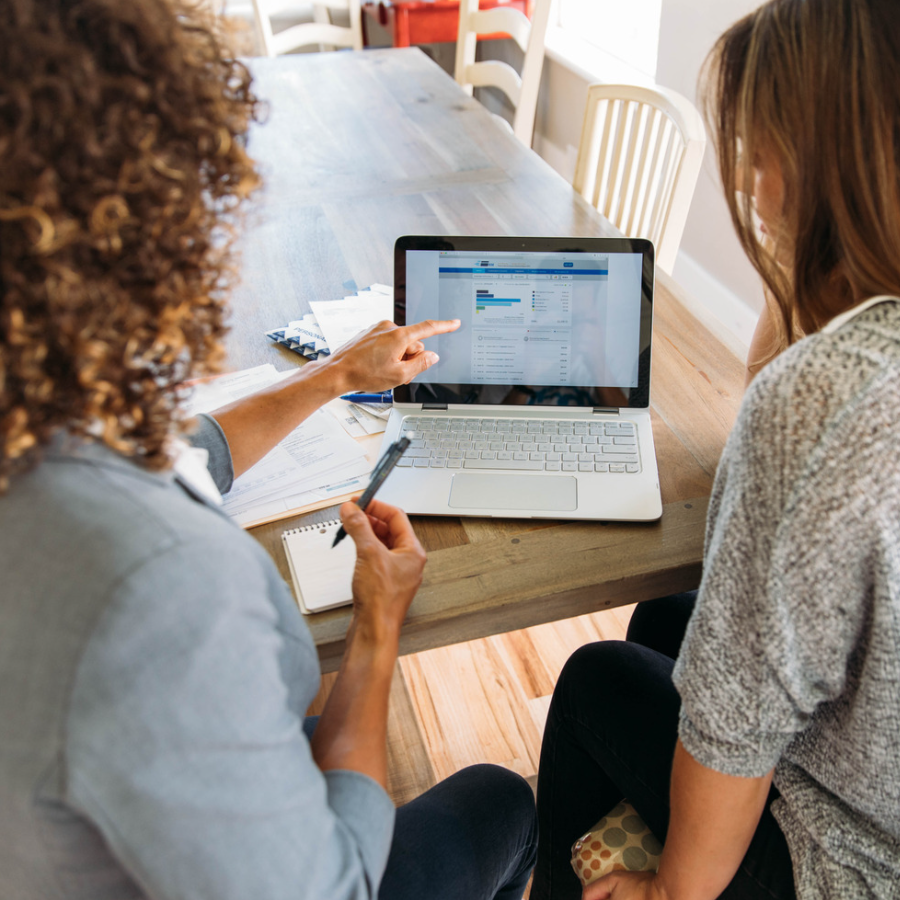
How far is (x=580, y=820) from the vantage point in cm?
98

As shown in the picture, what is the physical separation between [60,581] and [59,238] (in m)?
0.20

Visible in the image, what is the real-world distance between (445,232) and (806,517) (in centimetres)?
116

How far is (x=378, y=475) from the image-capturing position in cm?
85

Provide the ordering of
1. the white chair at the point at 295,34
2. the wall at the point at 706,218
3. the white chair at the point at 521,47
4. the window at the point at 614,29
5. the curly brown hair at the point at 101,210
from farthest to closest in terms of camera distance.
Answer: the window at the point at 614,29, the white chair at the point at 295,34, the wall at the point at 706,218, the white chair at the point at 521,47, the curly brown hair at the point at 101,210

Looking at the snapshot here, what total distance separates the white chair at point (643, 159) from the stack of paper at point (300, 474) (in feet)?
2.94

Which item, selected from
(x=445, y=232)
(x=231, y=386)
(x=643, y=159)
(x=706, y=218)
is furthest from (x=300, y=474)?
(x=706, y=218)

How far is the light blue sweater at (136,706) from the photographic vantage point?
0.45 metres

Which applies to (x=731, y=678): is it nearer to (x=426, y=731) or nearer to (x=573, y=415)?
(x=573, y=415)

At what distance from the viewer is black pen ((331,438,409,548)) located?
835mm

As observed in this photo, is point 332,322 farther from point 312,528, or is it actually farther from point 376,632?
point 376,632

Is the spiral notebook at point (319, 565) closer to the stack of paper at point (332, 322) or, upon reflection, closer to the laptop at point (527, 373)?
the laptop at point (527, 373)

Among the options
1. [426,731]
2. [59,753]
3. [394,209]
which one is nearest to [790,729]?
[59,753]

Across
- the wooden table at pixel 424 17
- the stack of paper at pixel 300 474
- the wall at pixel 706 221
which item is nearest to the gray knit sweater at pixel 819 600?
the stack of paper at pixel 300 474

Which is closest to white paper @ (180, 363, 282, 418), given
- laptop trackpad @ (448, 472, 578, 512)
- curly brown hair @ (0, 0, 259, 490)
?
laptop trackpad @ (448, 472, 578, 512)
